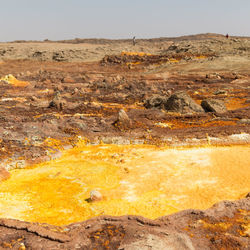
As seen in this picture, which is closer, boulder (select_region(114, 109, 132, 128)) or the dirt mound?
the dirt mound

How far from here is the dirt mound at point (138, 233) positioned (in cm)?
472

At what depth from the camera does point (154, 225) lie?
5.34 m

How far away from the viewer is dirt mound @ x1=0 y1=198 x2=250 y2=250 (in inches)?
186

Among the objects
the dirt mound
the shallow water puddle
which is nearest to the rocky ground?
the dirt mound

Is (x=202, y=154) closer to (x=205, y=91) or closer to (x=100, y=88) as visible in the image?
(x=205, y=91)

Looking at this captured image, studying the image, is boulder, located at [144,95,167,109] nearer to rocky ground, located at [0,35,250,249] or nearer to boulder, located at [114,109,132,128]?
rocky ground, located at [0,35,250,249]

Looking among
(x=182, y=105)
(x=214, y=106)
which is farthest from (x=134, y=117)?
(x=214, y=106)

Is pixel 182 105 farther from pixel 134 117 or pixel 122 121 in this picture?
pixel 122 121

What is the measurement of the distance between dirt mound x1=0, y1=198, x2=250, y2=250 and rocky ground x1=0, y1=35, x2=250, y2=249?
18 millimetres

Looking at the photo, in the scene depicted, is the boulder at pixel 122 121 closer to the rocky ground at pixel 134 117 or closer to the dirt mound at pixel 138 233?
the rocky ground at pixel 134 117

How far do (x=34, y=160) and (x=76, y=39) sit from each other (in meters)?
72.8

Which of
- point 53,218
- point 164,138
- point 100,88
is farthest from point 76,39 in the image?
point 53,218

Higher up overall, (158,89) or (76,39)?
(76,39)

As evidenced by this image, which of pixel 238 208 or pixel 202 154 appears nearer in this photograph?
pixel 238 208
